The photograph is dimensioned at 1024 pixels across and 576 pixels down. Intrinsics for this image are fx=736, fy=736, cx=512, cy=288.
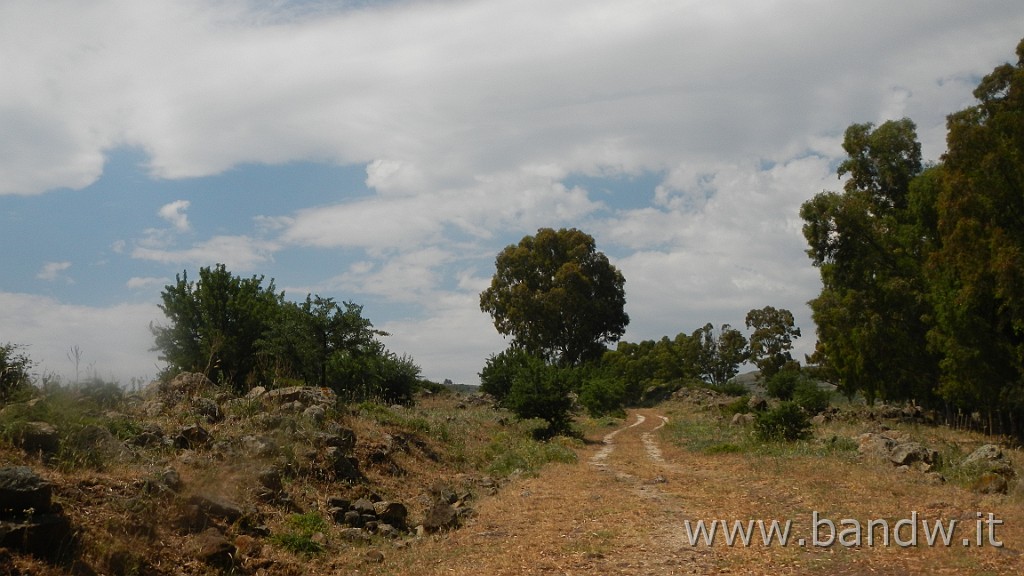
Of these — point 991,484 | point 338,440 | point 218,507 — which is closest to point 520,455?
point 338,440

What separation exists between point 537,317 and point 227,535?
188ft

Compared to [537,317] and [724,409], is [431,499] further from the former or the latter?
[537,317]

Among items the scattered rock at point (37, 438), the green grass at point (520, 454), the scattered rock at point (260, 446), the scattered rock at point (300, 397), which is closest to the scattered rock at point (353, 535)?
the scattered rock at point (260, 446)

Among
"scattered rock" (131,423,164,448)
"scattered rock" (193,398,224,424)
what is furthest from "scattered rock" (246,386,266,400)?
"scattered rock" (131,423,164,448)

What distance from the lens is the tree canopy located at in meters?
65.6

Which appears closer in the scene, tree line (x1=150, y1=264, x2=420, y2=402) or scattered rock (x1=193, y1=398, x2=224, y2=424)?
scattered rock (x1=193, y1=398, x2=224, y2=424)

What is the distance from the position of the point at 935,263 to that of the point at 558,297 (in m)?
41.9

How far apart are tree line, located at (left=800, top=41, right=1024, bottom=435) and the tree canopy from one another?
98.5 feet

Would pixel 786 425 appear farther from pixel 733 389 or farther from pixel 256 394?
pixel 733 389

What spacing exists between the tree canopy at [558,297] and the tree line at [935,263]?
3003 cm

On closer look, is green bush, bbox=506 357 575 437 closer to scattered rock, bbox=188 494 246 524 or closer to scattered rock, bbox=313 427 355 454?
scattered rock, bbox=313 427 355 454

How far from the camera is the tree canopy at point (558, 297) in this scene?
2584 inches

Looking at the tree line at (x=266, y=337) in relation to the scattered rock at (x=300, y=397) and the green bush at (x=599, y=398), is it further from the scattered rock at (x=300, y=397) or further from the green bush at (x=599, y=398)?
the green bush at (x=599, y=398)

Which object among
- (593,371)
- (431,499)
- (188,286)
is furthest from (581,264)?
(431,499)
